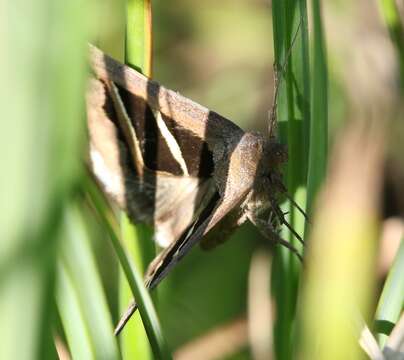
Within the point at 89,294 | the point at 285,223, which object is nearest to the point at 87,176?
the point at 89,294

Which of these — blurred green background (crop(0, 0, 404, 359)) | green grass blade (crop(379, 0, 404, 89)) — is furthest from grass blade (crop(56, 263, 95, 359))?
green grass blade (crop(379, 0, 404, 89))

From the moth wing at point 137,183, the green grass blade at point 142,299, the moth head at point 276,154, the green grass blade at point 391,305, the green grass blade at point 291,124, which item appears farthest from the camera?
the moth wing at point 137,183

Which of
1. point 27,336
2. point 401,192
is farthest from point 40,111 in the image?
point 401,192

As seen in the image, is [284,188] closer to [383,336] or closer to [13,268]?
[383,336]

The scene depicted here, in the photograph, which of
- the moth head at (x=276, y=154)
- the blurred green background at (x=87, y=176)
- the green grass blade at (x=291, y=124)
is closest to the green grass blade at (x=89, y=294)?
the blurred green background at (x=87, y=176)

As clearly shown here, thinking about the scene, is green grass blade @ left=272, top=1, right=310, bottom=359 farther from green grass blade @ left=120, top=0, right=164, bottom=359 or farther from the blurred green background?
green grass blade @ left=120, top=0, right=164, bottom=359

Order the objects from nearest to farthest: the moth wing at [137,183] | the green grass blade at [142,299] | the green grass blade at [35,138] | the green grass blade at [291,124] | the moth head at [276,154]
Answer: the green grass blade at [35,138] → the green grass blade at [142,299] → the green grass blade at [291,124] → the moth head at [276,154] → the moth wing at [137,183]

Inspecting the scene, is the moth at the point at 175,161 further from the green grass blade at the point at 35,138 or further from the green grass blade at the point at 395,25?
the green grass blade at the point at 35,138
